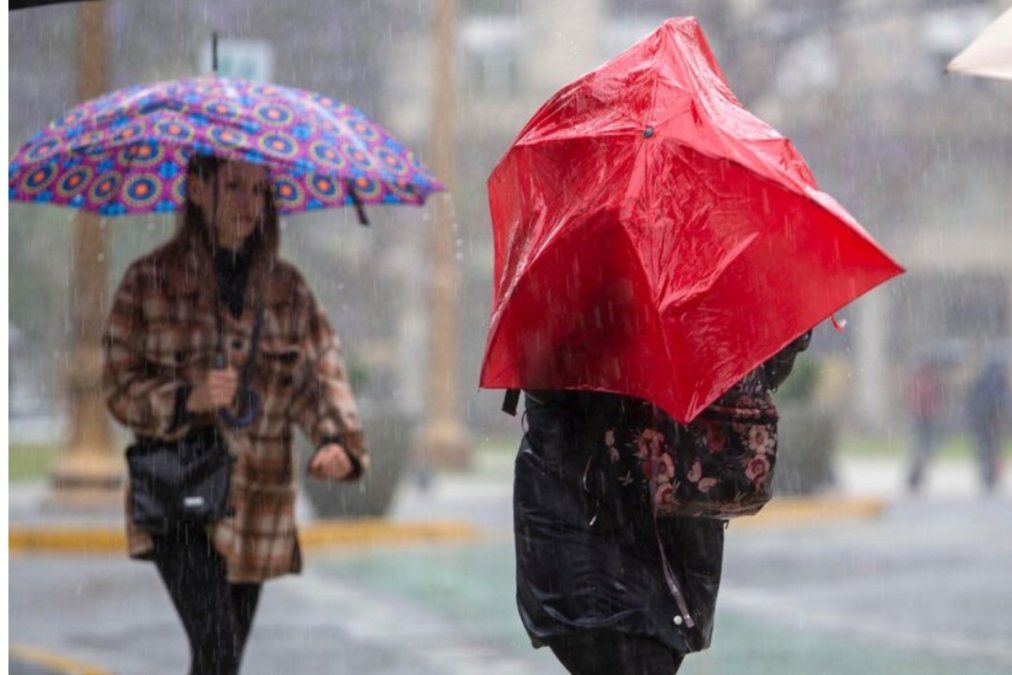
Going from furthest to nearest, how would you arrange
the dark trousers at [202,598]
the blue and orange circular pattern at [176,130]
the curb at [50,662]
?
the curb at [50,662] < the blue and orange circular pattern at [176,130] < the dark trousers at [202,598]

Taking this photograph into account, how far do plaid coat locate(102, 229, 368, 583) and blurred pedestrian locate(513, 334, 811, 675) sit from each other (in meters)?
1.50

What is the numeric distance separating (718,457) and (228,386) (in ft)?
6.13

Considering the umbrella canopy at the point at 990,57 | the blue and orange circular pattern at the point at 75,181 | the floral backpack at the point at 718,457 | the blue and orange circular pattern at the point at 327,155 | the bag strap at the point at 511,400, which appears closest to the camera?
the floral backpack at the point at 718,457

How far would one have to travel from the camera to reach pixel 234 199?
15.8 ft

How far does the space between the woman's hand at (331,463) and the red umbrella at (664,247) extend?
144 centimetres

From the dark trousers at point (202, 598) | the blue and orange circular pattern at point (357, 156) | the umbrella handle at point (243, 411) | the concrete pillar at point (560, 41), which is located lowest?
the dark trousers at point (202, 598)

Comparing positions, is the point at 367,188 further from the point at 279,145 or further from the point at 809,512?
the point at 809,512

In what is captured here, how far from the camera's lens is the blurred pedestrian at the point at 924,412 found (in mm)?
21136

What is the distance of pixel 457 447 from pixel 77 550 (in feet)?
32.4

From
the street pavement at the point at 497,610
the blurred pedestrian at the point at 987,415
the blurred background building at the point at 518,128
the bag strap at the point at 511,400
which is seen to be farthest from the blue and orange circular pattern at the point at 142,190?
the blurred background building at the point at 518,128

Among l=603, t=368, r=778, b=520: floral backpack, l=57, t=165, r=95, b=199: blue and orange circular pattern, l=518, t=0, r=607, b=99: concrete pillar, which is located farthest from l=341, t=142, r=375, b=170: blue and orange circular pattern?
l=518, t=0, r=607, b=99: concrete pillar

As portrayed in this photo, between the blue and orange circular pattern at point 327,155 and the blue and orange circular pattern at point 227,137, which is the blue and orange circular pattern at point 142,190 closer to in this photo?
the blue and orange circular pattern at point 227,137

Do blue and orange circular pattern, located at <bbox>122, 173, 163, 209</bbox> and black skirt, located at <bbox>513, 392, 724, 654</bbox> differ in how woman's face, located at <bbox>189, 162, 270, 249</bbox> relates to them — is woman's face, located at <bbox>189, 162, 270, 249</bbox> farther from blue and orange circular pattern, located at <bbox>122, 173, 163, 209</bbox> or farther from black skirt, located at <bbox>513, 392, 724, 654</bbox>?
black skirt, located at <bbox>513, 392, 724, 654</bbox>

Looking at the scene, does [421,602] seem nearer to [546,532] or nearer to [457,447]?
[546,532]
